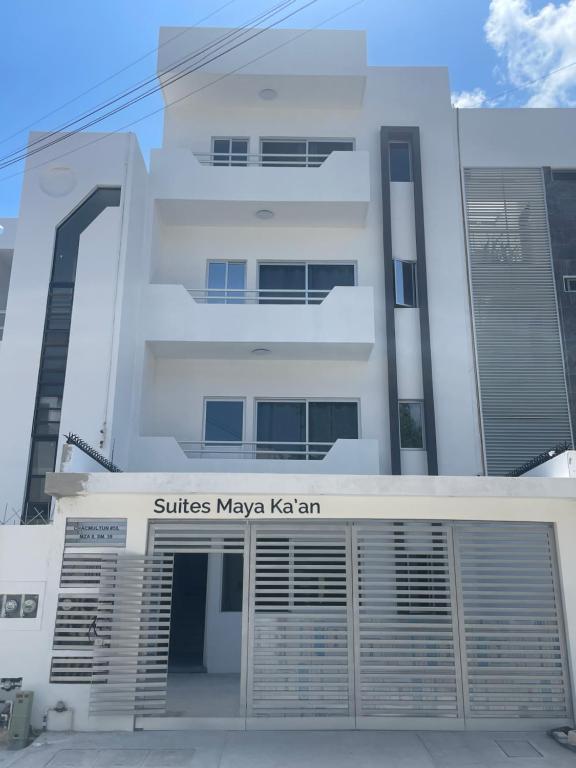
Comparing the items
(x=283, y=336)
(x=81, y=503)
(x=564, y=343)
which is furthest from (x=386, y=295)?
(x=81, y=503)

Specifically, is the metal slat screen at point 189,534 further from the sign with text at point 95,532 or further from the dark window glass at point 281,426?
the dark window glass at point 281,426

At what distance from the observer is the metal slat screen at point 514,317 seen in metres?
12.4

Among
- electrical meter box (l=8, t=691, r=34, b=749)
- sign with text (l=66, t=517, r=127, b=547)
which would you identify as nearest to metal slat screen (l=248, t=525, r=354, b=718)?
sign with text (l=66, t=517, r=127, b=547)

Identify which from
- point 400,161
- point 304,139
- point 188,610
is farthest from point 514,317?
point 188,610

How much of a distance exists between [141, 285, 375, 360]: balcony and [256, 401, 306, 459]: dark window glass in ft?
4.03

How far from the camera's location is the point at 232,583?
11.7 metres

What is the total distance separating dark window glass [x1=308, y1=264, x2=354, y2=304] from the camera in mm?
13367

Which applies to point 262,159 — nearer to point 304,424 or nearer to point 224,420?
point 224,420

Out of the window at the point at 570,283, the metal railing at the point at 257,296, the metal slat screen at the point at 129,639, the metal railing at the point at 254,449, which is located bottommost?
the metal slat screen at the point at 129,639

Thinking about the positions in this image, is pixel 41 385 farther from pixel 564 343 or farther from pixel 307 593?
pixel 564 343

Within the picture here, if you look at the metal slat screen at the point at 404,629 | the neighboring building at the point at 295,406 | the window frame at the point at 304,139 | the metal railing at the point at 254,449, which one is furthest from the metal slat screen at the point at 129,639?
the window frame at the point at 304,139

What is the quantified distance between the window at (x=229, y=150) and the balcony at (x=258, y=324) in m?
3.64

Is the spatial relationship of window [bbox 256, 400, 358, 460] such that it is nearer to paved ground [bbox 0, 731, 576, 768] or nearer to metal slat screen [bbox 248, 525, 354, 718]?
metal slat screen [bbox 248, 525, 354, 718]

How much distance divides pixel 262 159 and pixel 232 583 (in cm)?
931
